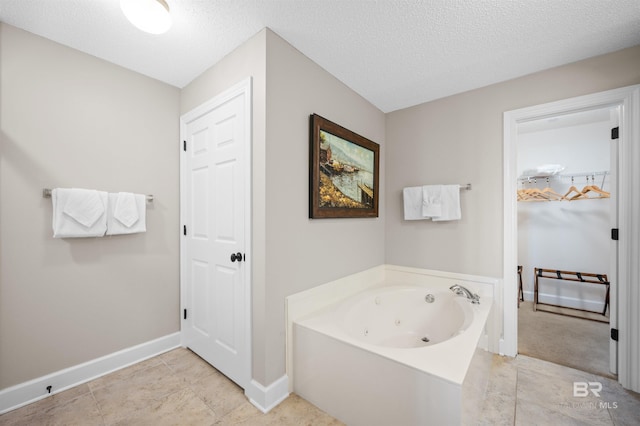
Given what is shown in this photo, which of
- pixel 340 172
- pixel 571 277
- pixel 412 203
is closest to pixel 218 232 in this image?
pixel 340 172

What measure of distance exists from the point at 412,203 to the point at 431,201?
0.69 feet

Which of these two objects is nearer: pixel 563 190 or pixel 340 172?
pixel 340 172

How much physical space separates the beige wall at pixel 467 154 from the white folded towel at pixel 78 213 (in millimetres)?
2566

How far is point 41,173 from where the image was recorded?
1.70 meters

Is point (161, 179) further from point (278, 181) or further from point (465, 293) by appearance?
point (465, 293)

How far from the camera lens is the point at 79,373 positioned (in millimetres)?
1814

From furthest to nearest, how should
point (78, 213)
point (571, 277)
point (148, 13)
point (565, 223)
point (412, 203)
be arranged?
1. point (565, 223)
2. point (571, 277)
3. point (412, 203)
4. point (78, 213)
5. point (148, 13)

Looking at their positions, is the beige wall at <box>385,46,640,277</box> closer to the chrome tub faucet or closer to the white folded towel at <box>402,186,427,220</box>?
the white folded towel at <box>402,186,427,220</box>

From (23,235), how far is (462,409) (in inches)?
102

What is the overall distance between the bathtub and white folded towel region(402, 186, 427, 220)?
0.72 m

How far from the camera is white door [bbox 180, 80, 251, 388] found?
1767 mm

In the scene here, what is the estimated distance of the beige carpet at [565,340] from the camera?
83.6 inches

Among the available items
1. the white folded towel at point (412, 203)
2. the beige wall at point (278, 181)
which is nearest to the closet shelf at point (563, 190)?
the white folded towel at point (412, 203)

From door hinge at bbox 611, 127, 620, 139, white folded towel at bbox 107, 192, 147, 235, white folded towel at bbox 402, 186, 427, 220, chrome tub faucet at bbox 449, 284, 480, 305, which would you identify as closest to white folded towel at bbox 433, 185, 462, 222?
white folded towel at bbox 402, 186, 427, 220
